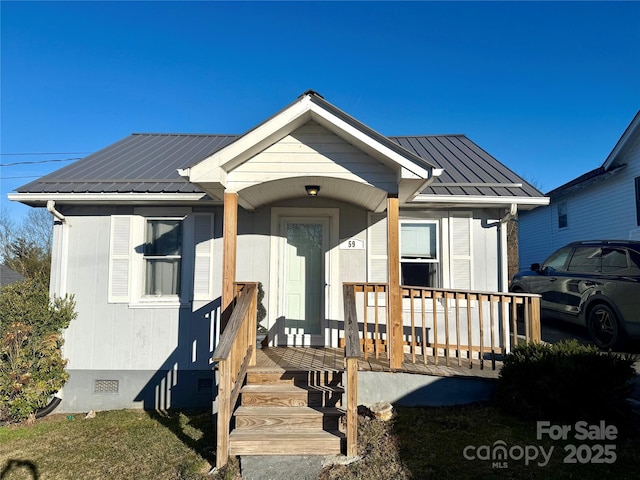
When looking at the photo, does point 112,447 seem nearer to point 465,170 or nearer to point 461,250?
point 461,250

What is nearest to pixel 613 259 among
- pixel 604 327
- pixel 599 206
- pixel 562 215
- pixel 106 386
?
pixel 604 327

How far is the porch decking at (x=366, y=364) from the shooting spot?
434 centimetres

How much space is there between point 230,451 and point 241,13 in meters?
9.03

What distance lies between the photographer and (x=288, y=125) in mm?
4203

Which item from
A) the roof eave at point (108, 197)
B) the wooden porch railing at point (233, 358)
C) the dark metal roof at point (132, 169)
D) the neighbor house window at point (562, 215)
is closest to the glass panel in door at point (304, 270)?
the wooden porch railing at point (233, 358)

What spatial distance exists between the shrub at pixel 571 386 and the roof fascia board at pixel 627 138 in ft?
27.9

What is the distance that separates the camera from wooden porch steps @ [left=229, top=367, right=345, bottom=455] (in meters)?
3.39

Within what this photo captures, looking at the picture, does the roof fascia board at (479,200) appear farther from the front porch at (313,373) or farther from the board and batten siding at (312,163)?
the front porch at (313,373)

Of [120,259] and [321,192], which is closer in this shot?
[321,192]

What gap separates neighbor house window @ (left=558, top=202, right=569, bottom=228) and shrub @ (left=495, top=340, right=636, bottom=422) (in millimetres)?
10137

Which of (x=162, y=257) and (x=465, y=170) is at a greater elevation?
(x=465, y=170)

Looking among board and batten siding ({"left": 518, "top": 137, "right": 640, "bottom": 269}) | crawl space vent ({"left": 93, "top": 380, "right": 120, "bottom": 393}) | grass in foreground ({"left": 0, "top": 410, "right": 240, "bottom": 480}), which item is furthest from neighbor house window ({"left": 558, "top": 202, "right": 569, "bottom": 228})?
crawl space vent ({"left": 93, "top": 380, "right": 120, "bottom": 393})

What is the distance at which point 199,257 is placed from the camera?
5.79 m

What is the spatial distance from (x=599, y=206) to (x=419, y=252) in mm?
8441
